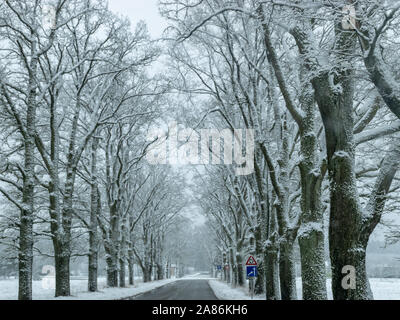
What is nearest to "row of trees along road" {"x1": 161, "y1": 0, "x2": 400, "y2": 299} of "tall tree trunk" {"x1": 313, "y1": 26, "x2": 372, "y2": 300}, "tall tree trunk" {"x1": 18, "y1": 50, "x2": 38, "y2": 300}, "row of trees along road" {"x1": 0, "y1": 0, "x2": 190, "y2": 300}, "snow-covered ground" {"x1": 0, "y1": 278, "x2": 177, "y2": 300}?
"tall tree trunk" {"x1": 313, "y1": 26, "x2": 372, "y2": 300}

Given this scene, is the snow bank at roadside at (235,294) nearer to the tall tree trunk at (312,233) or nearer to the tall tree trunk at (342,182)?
the tall tree trunk at (312,233)

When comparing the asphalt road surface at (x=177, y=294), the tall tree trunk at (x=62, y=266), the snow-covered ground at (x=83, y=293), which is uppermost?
the tall tree trunk at (x=62, y=266)

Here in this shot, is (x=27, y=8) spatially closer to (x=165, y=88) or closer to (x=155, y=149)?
(x=165, y=88)

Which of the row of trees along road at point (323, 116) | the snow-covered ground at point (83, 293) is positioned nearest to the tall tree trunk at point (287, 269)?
the row of trees along road at point (323, 116)

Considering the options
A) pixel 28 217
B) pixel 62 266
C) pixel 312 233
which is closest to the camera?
pixel 312 233

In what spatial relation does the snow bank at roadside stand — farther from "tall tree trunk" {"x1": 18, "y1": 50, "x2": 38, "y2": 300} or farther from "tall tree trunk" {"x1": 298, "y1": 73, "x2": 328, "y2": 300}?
"tall tree trunk" {"x1": 18, "y1": 50, "x2": 38, "y2": 300}

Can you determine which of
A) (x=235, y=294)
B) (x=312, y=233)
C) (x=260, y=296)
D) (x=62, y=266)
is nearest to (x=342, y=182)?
(x=312, y=233)

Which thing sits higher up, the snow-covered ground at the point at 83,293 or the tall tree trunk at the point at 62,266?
the tall tree trunk at the point at 62,266

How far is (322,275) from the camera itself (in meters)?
9.49

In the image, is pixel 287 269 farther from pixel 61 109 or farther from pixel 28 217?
pixel 61 109

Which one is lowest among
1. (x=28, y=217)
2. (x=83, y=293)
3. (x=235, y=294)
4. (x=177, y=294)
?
(x=177, y=294)

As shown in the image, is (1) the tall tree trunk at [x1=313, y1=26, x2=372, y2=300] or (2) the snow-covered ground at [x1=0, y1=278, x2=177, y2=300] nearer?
(1) the tall tree trunk at [x1=313, y1=26, x2=372, y2=300]

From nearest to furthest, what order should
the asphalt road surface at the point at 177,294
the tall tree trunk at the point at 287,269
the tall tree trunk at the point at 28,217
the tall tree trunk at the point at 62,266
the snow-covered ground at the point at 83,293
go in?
the tall tree trunk at the point at 287,269 < the tall tree trunk at the point at 28,217 < the tall tree trunk at the point at 62,266 < the snow-covered ground at the point at 83,293 < the asphalt road surface at the point at 177,294
